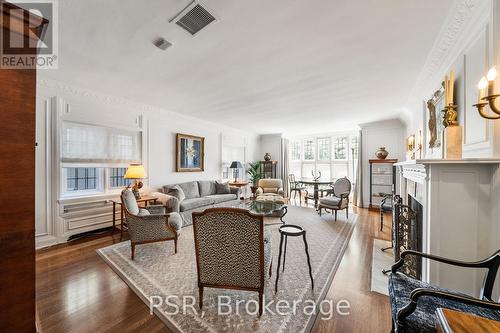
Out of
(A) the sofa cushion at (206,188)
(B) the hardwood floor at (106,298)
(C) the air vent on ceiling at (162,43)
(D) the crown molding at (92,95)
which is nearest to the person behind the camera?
(B) the hardwood floor at (106,298)

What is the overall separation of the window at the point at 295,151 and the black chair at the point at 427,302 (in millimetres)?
7413

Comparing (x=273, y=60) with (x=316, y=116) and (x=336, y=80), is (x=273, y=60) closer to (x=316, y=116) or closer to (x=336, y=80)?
(x=336, y=80)

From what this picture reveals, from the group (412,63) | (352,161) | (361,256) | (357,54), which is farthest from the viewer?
(352,161)

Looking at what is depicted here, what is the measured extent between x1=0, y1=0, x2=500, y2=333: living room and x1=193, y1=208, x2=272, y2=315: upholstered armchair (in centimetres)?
1

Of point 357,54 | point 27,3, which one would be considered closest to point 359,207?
point 357,54

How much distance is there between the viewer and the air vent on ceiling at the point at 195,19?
5.47 feet

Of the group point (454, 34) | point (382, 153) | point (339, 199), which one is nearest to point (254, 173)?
point (339, 199)

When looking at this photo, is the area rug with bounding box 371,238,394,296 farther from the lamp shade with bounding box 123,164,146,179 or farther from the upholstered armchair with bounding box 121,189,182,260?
the lamp shade with bounding box 123,164,146,179

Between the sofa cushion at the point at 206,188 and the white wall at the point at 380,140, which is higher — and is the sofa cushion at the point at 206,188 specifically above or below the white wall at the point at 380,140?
below

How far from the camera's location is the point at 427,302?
3.95 ft

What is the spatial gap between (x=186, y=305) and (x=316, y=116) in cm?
494

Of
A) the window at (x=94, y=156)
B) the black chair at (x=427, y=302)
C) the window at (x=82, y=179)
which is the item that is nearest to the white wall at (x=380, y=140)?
the black chair at (x=427, y=302)

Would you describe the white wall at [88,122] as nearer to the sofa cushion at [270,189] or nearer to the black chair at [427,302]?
the sofa cushion at [270,189]

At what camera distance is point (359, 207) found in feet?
19.8
